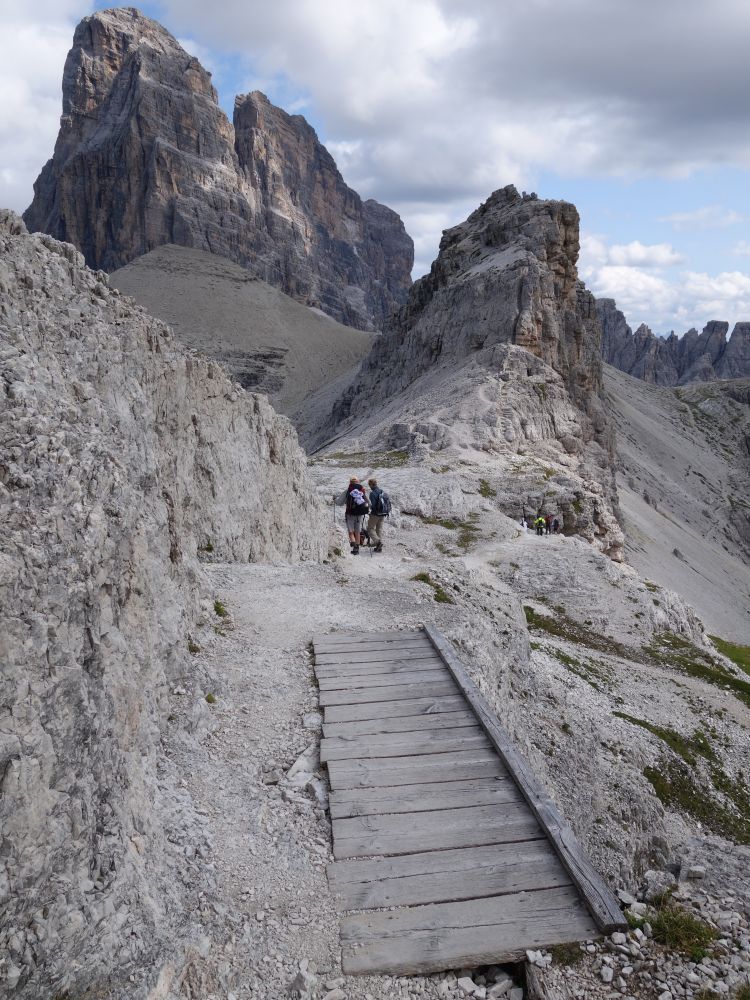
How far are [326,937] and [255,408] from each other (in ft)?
46.3

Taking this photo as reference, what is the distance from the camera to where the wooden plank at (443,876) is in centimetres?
589

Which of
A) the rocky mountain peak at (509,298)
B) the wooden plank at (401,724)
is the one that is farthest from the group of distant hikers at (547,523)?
the wooden plank at (401,724)

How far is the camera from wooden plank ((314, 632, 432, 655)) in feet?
35.4

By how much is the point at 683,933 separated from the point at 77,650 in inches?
242

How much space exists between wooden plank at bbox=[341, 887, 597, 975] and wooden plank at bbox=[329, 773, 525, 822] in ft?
3.85

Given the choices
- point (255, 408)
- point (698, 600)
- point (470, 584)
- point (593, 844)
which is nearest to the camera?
point (593, 844)

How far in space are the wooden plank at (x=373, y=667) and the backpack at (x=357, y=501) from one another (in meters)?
9.46

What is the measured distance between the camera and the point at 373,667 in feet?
33.5

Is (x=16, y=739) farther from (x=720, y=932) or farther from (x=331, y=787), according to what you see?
(x=720, y=932)

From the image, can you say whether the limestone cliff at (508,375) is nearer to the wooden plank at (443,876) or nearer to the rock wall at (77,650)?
the rock wall at (77,650)

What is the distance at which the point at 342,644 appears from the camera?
36.2ft

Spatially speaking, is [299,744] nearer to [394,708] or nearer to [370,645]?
[394,708]

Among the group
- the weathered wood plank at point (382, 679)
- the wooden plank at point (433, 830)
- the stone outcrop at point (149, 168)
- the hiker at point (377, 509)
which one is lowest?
the wooden plank at point (433, 830)

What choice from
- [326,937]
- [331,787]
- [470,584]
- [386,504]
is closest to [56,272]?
[331,787]
